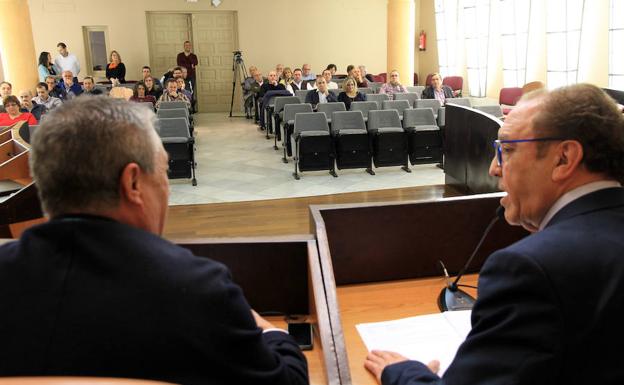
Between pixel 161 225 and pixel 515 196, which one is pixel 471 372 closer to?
pixel 515 196

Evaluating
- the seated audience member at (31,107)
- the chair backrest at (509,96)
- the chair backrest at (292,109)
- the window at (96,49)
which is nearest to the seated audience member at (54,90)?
the seated audience member at (31,107)

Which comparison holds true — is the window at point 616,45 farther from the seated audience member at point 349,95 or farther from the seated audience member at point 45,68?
the seated audience member at point 45,68

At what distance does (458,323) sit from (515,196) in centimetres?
60

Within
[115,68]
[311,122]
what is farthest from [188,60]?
[311,122]

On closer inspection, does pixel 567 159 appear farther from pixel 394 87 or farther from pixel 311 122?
pixel 394 87

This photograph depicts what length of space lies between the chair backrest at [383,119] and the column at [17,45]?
8127mm

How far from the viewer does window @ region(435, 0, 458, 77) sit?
47.3 feet

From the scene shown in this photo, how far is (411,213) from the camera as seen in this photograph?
2.13 metres

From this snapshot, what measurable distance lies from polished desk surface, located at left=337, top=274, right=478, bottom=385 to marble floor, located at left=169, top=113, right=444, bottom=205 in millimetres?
→ 4172

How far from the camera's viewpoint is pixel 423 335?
1.75 meters

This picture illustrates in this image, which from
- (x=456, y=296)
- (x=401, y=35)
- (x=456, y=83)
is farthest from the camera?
(x=456, y=83)

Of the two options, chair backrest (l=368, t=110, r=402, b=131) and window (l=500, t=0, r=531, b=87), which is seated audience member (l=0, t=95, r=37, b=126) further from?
window (l=500, t=0, r=531, b=87)

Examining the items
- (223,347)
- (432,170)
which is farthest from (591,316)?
(432,170)

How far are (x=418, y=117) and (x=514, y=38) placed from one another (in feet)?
18.0
